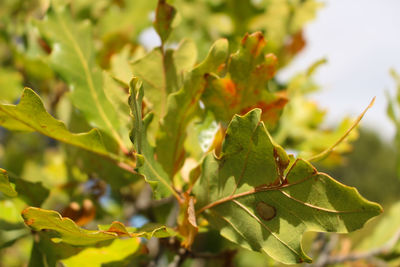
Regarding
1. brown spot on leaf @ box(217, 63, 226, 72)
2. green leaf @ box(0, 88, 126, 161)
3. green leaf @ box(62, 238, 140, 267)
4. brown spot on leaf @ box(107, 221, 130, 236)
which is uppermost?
brown spot on leaf @ box(217, 63, 226, 72)

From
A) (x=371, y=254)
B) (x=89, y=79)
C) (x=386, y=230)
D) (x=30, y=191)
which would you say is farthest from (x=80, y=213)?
(x=386, y=230)

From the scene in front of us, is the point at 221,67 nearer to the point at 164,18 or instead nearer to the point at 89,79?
the point at 164,18

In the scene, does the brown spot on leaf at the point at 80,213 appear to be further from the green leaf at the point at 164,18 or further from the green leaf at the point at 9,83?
the green leaf at the point at 9,83

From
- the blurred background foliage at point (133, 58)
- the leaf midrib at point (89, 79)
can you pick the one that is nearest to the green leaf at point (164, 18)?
the leaf midrib at point (89, 79)

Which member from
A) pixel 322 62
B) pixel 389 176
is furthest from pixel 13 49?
pixel 389 176

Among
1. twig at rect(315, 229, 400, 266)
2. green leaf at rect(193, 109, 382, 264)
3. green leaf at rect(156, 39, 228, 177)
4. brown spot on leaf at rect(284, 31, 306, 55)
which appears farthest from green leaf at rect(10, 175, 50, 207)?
brown spot on leaf at rect(284, 31, 306, 55)

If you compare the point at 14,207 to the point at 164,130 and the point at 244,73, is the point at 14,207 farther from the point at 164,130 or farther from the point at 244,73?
the point at 244,73

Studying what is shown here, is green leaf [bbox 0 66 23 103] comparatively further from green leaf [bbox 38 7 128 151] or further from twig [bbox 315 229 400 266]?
twig [bbox 315 229 400 266]
